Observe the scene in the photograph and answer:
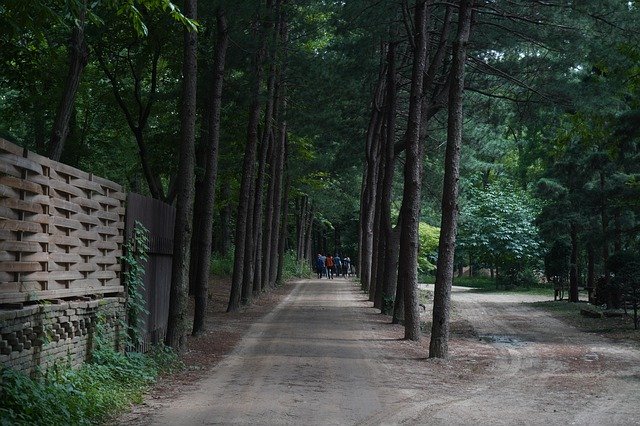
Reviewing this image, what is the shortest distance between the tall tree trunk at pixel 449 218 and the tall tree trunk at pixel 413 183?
2.24 meters

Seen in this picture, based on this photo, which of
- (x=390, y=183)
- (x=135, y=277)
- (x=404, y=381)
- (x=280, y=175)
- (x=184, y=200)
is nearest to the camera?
(x=404, y=381)

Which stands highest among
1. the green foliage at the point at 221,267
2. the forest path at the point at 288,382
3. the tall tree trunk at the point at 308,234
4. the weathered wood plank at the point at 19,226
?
the tall tree trunk at the point at 308,234

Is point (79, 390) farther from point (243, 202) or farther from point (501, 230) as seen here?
point (501, 230)

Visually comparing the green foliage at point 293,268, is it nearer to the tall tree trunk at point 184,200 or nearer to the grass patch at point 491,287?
the grass patch at point 491,287

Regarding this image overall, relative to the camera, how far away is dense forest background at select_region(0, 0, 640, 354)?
55.2 ft

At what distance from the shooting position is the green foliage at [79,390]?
7262 millimetres

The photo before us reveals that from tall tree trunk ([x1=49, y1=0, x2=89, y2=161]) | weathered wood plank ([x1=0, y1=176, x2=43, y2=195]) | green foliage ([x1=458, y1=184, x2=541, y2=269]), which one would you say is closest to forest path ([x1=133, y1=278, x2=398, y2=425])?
weathered wood plank ([x1=0, y1=176, x2=43, y2=195])

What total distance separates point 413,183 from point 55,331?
404 inches

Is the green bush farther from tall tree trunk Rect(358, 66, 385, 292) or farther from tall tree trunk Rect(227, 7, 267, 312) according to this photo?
tall tree trunk Rect(227, 7, 267, 312)

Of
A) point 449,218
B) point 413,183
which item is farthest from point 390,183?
point 449,218

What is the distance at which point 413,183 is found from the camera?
A: 59.0 ft

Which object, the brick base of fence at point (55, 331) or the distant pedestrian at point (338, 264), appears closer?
the brick base of fence at point (55, 331)

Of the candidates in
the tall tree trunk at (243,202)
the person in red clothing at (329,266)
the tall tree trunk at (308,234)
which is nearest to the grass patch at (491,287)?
the person in red clothing at (329,266)

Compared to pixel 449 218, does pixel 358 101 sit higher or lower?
higher
